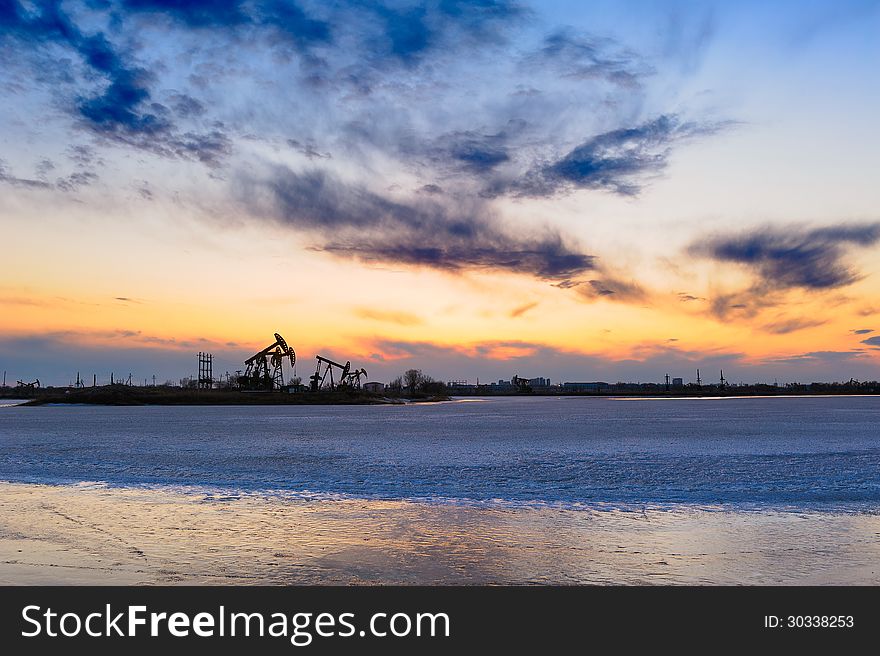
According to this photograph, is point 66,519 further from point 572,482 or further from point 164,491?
point 572,482

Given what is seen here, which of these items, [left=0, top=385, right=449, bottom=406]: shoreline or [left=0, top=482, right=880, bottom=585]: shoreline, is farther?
[left=0, top=385, right=449, bottom=406]: shoreline

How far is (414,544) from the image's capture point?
479 inches

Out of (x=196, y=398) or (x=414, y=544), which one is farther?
(x=196, y=398)

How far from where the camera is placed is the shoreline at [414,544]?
9.92m

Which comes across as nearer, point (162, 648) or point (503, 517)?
point (162, 648)

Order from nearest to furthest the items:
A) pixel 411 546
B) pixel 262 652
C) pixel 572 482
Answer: pixel 262 652, pixel 411 546, pixel 572 482

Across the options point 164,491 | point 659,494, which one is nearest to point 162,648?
point 164,491

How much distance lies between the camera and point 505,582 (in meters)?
9.64

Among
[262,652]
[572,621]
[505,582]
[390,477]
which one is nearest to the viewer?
[262,652]

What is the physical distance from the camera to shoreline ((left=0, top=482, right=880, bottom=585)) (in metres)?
9.92

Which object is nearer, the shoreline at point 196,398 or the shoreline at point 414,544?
the shoreline at point 414,544

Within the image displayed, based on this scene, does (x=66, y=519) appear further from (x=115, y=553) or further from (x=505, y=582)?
(x=505, y=582)

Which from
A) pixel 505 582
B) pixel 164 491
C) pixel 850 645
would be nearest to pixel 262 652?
pixel 505 582

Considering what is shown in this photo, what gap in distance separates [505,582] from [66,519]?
32.7ft
